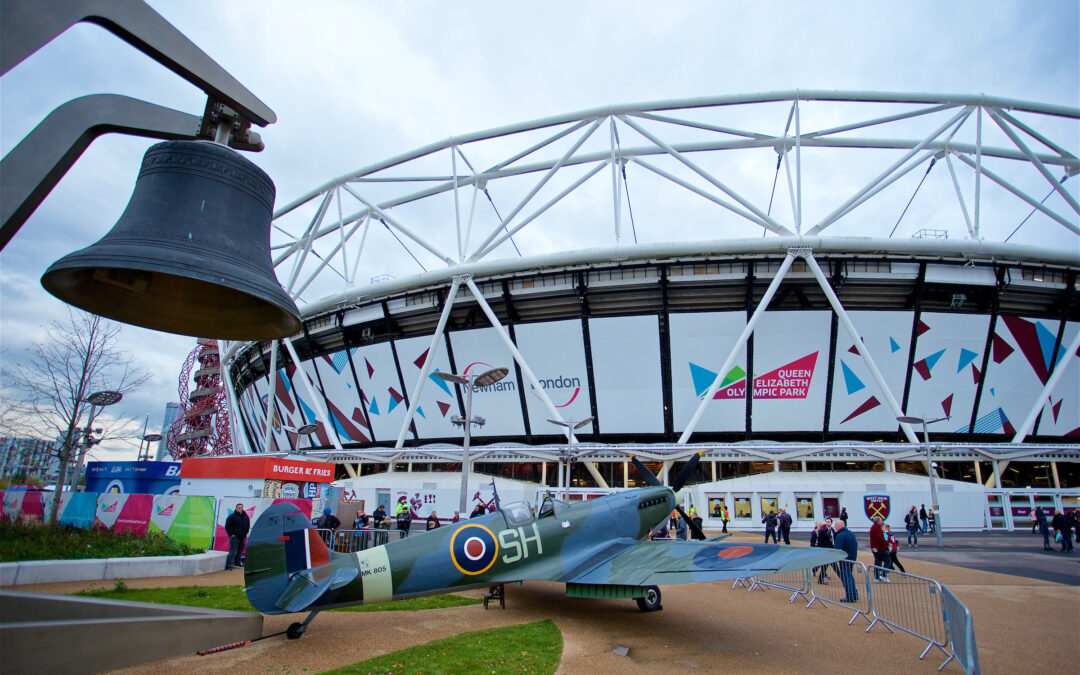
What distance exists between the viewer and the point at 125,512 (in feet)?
56.5

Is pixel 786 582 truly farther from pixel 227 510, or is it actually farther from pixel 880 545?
pixel 227 510

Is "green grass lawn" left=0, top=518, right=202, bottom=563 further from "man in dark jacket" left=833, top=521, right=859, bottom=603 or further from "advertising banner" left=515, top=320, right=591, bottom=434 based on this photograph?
"advertising banner" left=515, top=320, right=591, bottom=434

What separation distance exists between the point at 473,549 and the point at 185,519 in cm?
1168

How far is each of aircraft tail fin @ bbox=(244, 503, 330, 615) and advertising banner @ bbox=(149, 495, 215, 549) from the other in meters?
9.47

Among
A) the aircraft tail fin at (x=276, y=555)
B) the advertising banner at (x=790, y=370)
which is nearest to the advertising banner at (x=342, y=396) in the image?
the advertising banner at (x=790, y=370)

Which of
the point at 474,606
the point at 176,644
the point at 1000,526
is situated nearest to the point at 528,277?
the point at 474,606

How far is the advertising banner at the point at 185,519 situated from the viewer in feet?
53.6

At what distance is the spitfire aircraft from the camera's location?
28.2 feet

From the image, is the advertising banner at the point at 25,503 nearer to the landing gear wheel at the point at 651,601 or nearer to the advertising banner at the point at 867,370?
the landing gear wheel at the point at 651,601

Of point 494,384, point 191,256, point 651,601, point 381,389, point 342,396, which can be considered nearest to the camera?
point 191,256

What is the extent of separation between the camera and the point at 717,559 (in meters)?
9.70

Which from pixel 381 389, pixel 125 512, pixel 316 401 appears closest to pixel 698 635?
pixel 125 512

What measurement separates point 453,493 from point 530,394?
7073mm

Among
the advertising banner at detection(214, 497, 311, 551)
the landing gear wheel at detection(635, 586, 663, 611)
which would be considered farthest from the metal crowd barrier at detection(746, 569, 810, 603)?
the advertising banner at detection(214, 497, 311, 551)
